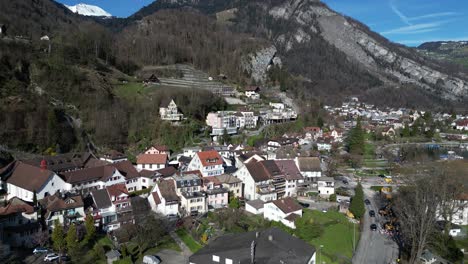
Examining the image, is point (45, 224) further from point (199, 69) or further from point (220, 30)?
point (220, 30)

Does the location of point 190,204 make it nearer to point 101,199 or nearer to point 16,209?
point 101,199

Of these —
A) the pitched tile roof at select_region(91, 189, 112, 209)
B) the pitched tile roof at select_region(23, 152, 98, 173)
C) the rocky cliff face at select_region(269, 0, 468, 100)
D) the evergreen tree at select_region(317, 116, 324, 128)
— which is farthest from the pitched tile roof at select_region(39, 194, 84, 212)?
the rocky cliff face at select_region(269, 0, 468, 100)

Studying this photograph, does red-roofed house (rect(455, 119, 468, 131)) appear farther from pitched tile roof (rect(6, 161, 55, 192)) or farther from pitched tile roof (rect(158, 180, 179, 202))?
pitched tile roof (rect(6, 161, 55, 192))

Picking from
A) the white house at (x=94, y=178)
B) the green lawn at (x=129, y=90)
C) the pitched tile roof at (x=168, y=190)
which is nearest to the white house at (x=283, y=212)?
the pitched tile roof at (x=168, y=190)

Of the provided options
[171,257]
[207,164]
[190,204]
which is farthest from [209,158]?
[171,257]

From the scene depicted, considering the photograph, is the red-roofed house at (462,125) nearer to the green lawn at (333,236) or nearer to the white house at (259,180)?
the white house at (259,180)

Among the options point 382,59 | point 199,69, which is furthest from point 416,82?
point 199,69
